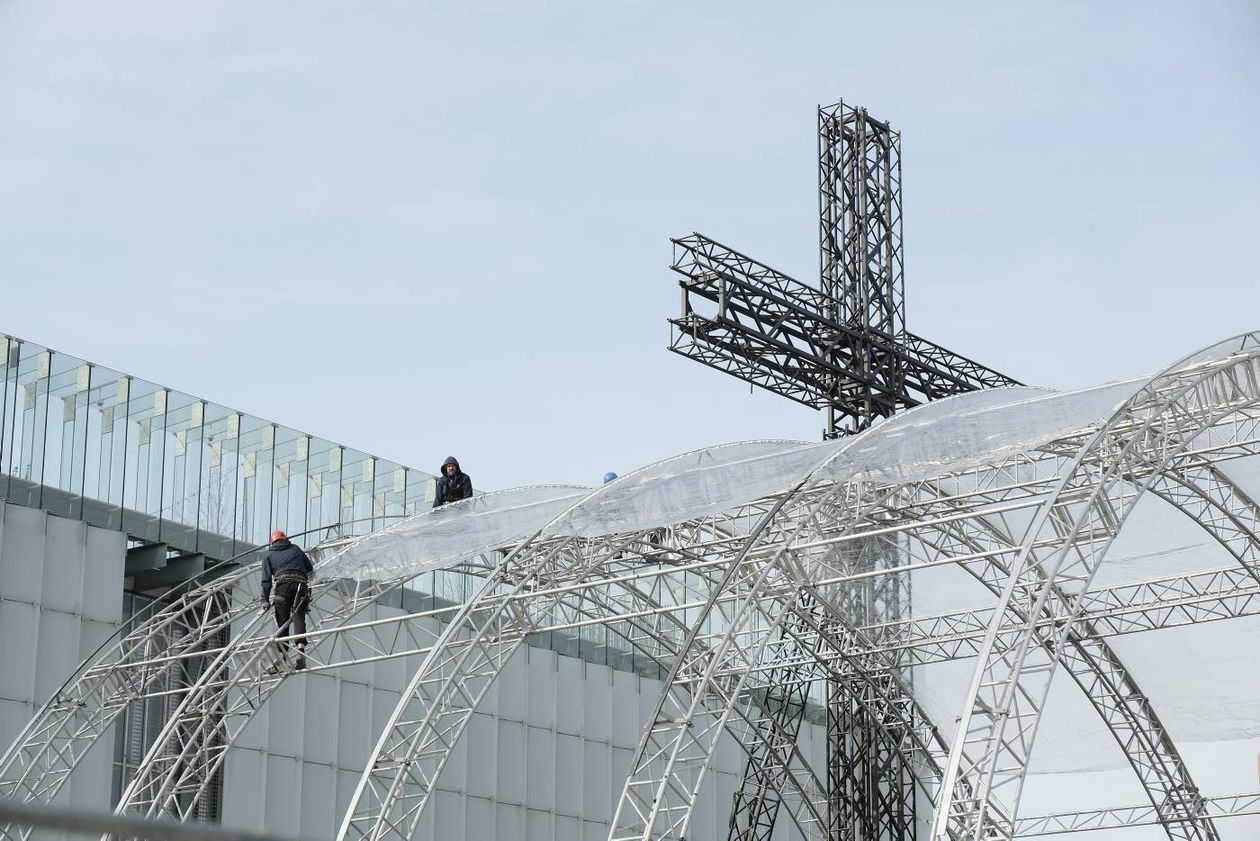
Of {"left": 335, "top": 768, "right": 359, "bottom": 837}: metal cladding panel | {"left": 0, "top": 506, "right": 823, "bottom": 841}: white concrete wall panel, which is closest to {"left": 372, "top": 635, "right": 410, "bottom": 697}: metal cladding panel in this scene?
{"left": 0, "top": 506, "right": 823, "bottom": 841}: white concrete wall panel

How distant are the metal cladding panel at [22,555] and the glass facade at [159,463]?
1.80 ft

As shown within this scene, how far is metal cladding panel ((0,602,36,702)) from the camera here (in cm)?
3052

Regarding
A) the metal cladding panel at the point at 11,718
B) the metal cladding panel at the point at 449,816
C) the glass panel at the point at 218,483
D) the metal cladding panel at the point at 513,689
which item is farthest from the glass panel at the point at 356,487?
the metal cladding panel at the point at 11,718

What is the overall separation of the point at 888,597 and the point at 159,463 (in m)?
14.4

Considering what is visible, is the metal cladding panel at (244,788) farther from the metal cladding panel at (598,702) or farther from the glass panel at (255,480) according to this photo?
the metal cladding panel at (598,702)

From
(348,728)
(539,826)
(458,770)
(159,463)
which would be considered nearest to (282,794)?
(348,728)

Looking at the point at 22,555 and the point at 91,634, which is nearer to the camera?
the point at 22,555

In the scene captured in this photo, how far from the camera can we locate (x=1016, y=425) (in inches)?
1013

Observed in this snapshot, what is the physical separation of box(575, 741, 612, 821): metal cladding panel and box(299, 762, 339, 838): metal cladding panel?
7.14m

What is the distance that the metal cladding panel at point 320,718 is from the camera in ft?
116

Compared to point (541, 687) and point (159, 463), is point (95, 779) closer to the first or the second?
point (159, 463)

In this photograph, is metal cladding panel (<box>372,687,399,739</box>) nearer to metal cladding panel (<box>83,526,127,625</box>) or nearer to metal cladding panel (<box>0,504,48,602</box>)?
metal cladding panel (<box>83,526,127,625</box>)

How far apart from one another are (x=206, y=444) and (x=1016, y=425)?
17.0m

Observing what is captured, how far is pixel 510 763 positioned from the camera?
3912cm
